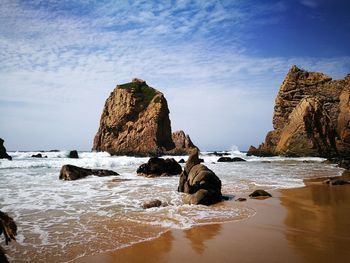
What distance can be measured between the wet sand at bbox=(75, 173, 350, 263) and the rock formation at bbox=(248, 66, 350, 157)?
40.4 m

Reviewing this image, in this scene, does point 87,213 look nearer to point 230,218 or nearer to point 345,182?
point 230,218

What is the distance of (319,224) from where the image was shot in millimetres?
7211

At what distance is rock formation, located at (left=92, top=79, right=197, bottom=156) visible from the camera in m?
64.4

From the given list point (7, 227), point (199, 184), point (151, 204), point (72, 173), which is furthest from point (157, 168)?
point (7, 227)

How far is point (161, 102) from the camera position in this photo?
68.3 meters

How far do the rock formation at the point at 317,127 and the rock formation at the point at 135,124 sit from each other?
64.2 ft

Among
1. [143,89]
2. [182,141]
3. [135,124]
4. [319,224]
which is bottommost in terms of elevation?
[319,224]

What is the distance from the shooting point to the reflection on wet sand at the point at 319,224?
5238mm

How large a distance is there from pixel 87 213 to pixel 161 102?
60311 mm

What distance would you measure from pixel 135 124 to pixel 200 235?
6246cm

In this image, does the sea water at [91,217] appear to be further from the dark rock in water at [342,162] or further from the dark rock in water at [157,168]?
the dark rock in water at [342,162]

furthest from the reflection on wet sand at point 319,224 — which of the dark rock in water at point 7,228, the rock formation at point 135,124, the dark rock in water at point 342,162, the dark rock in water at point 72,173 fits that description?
the rock formation at point 135,124

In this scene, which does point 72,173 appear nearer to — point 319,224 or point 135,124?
point 319,224

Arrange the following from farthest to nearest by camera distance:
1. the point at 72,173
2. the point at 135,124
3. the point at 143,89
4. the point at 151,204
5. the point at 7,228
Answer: the point at 143,89 < the point at 135,124 < the point at 72,173 < the point at 151,204 < the point at 7,228
